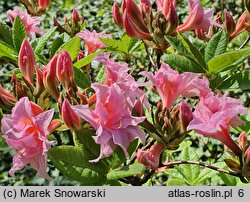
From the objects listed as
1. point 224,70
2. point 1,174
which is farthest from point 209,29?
point 1,174

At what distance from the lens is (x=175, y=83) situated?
38.0 inches

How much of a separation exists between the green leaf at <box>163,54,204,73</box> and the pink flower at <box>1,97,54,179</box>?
10.4 inches

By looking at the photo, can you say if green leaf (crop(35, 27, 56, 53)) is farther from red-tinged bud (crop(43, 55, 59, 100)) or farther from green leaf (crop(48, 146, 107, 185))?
green leaf (crop(48, 146, 107, 185))

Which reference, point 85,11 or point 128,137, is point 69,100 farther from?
point 85,11

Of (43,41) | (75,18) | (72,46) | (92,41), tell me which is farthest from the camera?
(75,18)

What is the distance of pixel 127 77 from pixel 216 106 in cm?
16

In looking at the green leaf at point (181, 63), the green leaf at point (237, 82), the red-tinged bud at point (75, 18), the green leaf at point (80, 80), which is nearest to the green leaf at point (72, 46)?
the green leaf at point (80, 80)

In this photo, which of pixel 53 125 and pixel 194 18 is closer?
pixel 53 125

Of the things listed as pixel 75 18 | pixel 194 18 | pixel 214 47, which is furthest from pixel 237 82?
pixel 75 18

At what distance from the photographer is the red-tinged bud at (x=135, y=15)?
1.12 m

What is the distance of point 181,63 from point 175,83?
6 centimetres

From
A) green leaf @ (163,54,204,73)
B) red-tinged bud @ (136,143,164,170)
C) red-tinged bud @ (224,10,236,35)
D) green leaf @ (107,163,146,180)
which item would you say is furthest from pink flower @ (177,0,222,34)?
green leaf @ (107,163,146,180)

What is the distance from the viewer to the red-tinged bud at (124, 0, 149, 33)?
112 centimetres

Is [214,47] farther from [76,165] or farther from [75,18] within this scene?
[75,18]
